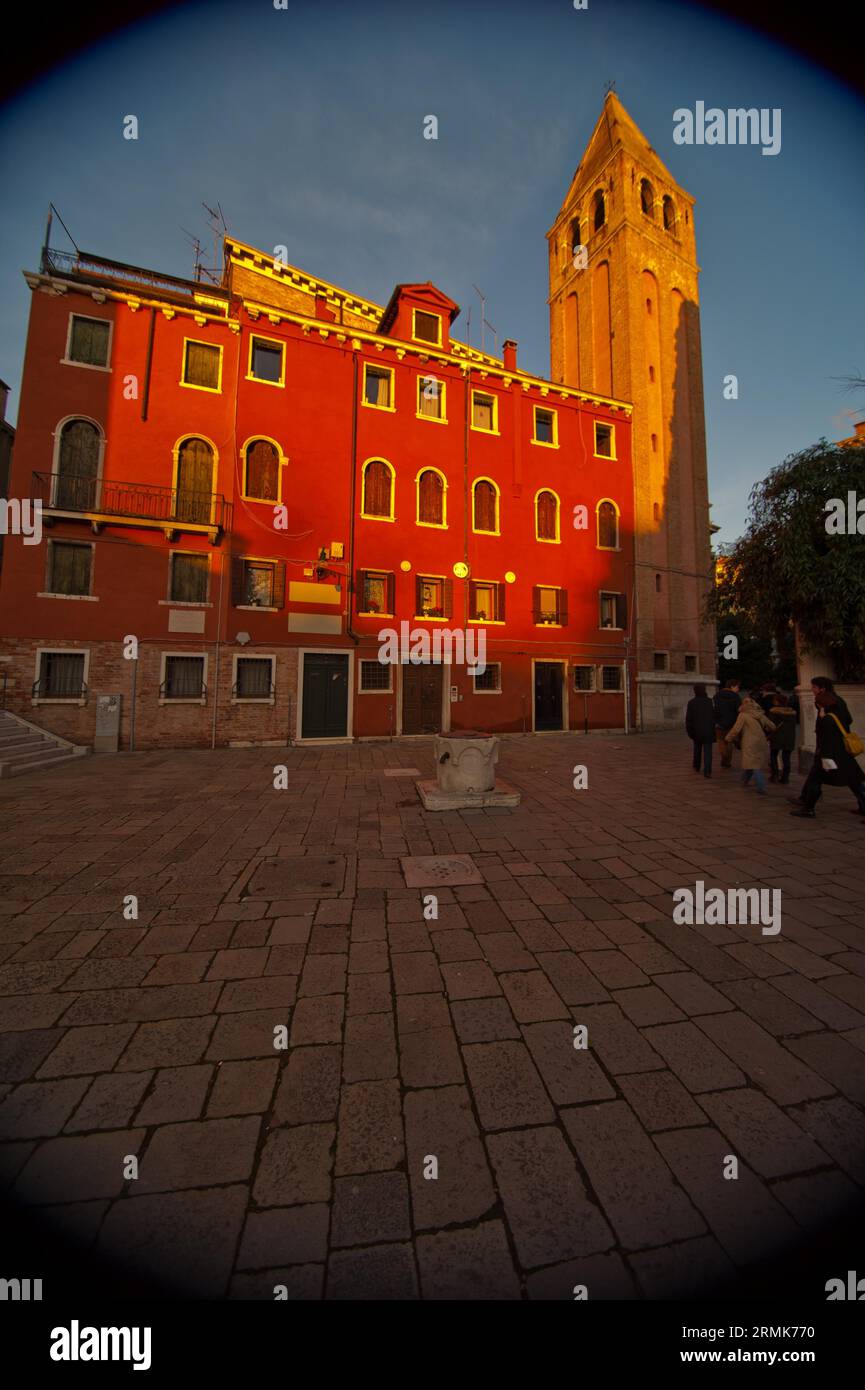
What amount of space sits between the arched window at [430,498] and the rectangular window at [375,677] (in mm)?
5695

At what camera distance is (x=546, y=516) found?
67.4ft

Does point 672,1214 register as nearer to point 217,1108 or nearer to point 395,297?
point 217,1108

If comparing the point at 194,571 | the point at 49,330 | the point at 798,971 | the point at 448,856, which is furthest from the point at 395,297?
the point at 798,971

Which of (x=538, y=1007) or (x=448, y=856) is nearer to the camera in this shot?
(x=538, y=1007)

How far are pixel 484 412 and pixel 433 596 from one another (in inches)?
A: 322

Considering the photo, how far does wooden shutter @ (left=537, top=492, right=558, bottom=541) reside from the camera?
66.8 feet

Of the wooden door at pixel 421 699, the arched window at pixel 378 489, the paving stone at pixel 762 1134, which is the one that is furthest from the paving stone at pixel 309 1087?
the arched window at pixel 378 489

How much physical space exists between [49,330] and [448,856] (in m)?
19.7

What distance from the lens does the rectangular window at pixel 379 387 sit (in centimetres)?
1814

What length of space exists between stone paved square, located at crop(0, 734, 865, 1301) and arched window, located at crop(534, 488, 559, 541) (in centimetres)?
1736

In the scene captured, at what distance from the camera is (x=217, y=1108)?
2.08 m

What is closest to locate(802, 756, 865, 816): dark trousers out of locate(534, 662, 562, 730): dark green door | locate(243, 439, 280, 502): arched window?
locate(534, 662, 562, 730): dark green door

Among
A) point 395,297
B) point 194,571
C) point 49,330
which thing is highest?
point 395,297

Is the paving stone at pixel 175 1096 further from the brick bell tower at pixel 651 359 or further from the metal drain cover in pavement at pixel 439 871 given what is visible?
the brick bell tower at pixel 651 359
